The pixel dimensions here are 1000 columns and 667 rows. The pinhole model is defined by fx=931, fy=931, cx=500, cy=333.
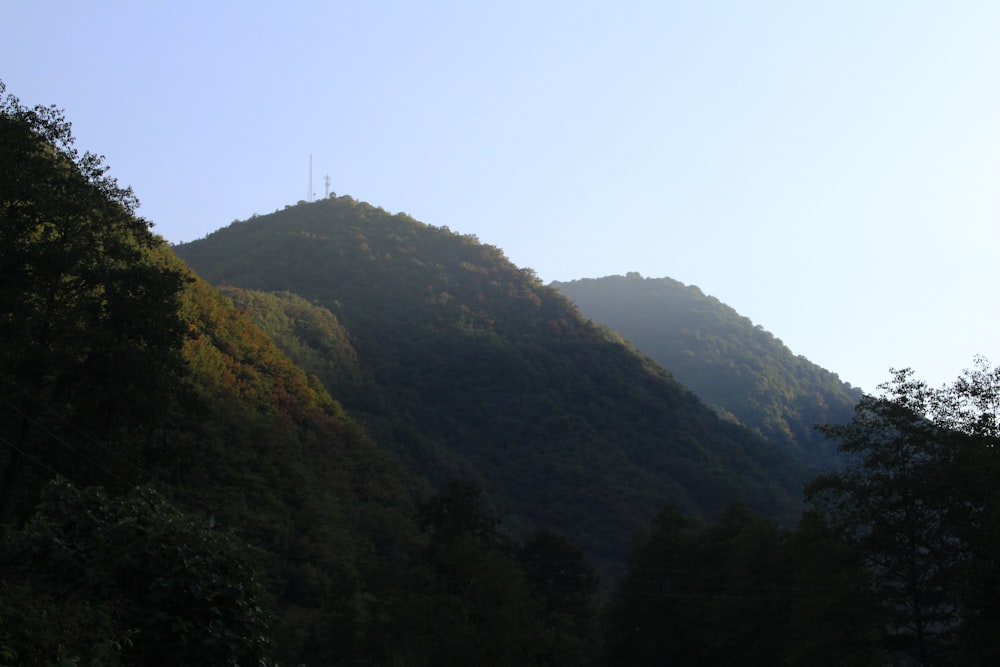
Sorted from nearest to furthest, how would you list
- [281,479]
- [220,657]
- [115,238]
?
1. [220,657]
2. [115,238]
3. [281,479]

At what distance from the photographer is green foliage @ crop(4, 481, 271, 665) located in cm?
777

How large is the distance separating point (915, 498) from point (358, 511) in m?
42.2

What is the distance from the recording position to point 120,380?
760 inches

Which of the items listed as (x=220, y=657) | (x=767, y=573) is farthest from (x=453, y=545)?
(x=220, y=657)

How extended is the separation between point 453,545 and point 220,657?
102ft

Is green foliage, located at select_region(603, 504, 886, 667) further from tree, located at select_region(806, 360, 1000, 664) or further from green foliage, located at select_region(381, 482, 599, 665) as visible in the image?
green foliage, located at select_region(381, 482, 599, 665)

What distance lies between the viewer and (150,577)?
8.08m

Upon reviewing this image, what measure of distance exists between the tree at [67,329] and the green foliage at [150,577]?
1138 centimetres

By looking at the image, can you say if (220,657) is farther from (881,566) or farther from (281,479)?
(281,479)

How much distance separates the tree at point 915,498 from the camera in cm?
2455

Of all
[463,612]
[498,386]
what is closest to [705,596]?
[463,612]

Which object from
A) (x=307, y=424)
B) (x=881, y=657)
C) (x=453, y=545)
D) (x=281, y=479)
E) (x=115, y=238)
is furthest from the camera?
(x=307, y=424)

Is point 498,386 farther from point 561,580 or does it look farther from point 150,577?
point 150,577

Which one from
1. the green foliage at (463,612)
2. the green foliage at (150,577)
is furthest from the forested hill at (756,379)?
the green foliage at (150,577)
